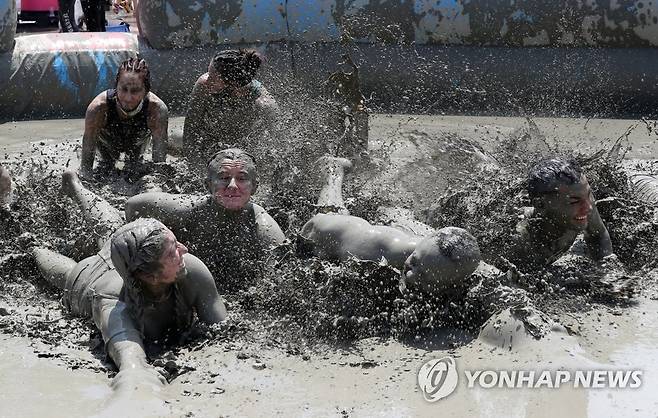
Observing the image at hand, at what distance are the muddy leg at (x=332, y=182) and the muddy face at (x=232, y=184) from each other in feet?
1.59

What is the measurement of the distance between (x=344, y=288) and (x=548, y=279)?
3.56ft

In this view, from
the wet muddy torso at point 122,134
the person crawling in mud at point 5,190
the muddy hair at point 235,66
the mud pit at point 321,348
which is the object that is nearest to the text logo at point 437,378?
the mud pit at point 321,348

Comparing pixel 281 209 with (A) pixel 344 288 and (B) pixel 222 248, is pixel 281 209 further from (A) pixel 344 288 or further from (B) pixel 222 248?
(A) pixel 344 288

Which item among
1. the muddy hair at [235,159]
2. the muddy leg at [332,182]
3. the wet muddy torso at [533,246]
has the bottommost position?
the wet muddy torso at [533,246]

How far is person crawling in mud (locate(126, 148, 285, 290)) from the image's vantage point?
5.03m

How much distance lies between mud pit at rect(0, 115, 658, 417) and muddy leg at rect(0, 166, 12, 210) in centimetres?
13

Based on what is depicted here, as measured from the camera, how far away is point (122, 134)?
6.66 metres

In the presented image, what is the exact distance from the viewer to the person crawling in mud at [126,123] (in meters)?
6.44

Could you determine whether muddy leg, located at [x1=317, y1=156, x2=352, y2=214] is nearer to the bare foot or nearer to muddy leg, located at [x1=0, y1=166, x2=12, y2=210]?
the bare foot

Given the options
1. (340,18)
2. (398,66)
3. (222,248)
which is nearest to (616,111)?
(398,66)

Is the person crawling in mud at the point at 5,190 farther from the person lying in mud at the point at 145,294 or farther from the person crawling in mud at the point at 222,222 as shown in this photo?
the person lying in mud at the point at 145,294

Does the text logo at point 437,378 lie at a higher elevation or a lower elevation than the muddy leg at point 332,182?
lower

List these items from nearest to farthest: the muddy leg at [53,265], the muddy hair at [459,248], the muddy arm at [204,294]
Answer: the muddy hair at [459,248] < the muddy arm at [204,294] < the muddy leg at [53,265]

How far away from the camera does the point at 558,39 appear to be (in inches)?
339
